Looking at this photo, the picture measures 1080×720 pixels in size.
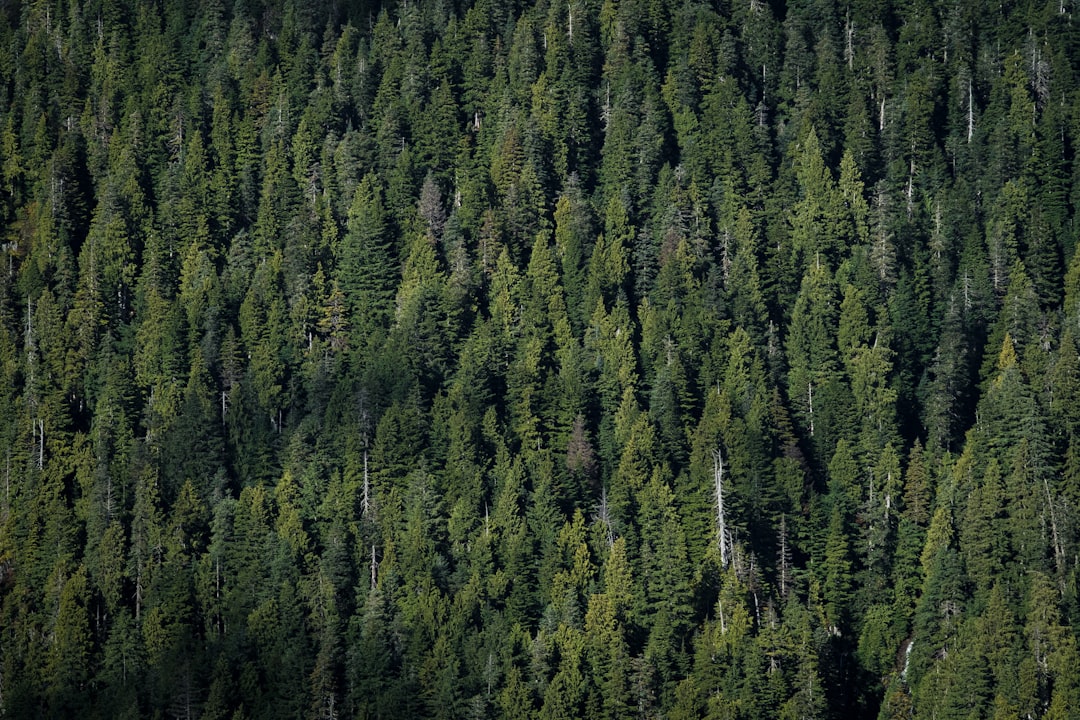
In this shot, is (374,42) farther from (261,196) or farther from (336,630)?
(336,630)

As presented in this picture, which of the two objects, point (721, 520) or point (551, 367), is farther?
point (551, 367)

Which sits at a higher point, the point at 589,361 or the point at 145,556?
the point at 589,361

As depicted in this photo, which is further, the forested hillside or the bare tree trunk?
the bare tree trunk

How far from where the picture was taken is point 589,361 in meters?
147

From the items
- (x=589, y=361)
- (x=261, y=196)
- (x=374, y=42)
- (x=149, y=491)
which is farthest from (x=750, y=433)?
(x=374, y=42)

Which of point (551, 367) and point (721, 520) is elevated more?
point (551, 367)

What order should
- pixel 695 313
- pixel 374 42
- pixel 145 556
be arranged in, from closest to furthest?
pixel 145 556, pixel 695 313, pixel 374 42

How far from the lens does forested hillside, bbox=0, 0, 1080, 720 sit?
126688 millimetres

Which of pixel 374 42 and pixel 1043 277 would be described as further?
pixel 374 42

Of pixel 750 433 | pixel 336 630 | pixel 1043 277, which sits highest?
pixel 1043 277

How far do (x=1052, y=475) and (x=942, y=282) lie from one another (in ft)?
89.9

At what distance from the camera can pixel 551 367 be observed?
486 ft

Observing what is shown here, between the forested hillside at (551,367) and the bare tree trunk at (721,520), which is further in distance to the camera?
the bare tree trunk at (721,520)

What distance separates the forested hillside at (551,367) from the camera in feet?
416
